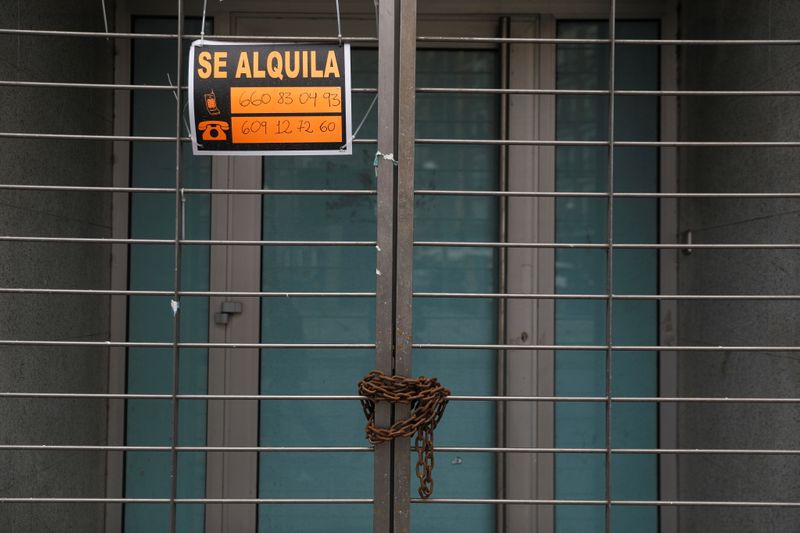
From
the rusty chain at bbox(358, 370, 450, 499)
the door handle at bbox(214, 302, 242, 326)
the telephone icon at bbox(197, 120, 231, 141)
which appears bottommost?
the rusty chain at bbox(358, 370, 450, 499)

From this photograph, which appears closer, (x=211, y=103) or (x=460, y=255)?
(x=211, y=103)

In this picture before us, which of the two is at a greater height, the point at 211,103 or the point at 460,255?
the point at 211,103

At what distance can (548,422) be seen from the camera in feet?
14.3

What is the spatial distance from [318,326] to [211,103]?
7.09ft

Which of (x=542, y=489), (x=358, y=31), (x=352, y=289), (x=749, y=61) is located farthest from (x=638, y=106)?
(x=542, y=489)

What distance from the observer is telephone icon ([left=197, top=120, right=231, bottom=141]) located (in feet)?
8.16

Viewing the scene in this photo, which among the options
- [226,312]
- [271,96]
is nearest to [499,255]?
[226,312]

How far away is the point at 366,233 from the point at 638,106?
5.57 ft

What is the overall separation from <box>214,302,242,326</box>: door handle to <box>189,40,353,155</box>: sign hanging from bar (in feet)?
6.40

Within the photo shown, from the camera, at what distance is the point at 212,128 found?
8.18 ft

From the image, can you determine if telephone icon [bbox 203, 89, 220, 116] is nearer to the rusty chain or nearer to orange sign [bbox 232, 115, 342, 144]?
orange sign [bbox 232, 115, 342, 144]

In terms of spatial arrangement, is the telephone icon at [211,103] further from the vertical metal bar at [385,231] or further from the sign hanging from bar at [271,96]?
the vertical metal bar at [385,231]

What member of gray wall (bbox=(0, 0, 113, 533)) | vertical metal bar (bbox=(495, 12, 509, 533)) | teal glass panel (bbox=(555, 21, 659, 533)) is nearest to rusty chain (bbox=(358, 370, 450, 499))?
gray wall (bbox=(0, 0, 113, 533))

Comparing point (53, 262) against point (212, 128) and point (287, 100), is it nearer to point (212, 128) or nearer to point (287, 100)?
point (212, 128)
